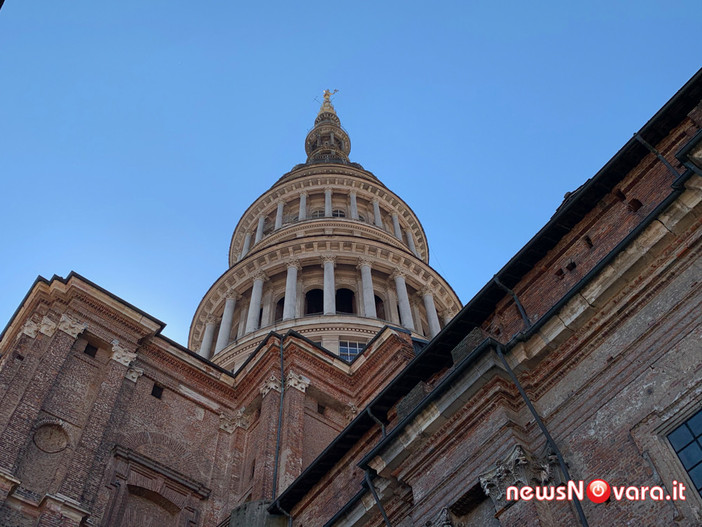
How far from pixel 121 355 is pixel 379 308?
61.5 feet

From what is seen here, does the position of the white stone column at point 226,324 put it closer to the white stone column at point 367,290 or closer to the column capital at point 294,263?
the column capital at point 294,263

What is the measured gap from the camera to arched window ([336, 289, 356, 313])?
40.1 metres

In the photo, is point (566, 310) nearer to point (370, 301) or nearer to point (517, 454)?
point (517, 454)

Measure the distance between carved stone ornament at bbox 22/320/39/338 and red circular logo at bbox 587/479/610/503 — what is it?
656 inches

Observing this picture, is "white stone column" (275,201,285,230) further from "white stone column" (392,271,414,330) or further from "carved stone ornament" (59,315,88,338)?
"carved stone ornament" (59,315,88,338)

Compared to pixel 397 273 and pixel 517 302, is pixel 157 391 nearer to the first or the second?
pixel 517 302

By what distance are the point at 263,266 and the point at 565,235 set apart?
26.0 m

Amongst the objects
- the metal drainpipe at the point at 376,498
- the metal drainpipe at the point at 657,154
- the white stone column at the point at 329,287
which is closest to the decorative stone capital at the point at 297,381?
the metal drainpipe at the point at 376,498

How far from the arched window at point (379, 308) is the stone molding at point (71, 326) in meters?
18.5

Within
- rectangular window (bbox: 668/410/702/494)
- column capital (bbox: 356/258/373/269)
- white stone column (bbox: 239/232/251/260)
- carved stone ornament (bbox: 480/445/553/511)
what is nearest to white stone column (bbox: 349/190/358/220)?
column capital (bbox: 356/258/373/269)

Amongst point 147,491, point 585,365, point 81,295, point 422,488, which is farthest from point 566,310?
point 81,295

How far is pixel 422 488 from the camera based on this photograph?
13.5 m

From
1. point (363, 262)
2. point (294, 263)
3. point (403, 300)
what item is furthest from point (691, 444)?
point (294, 263)

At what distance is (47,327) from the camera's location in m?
22.0
